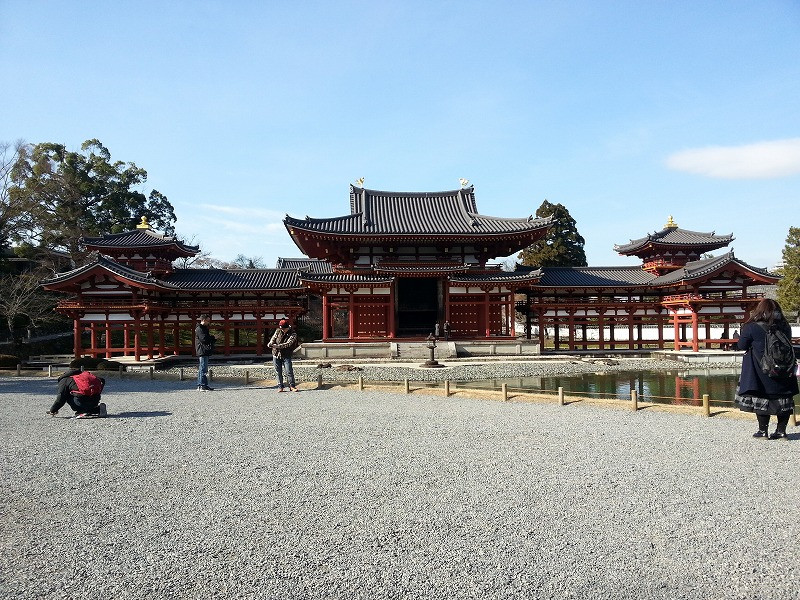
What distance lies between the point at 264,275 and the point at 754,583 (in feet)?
86.4

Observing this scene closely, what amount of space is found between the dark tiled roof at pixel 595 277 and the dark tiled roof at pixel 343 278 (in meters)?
8.70

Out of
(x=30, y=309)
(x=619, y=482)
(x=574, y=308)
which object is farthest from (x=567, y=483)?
(x=30, y=309)

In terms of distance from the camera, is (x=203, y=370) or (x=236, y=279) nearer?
(x=203, y=370)

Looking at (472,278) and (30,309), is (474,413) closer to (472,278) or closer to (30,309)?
(472,278)

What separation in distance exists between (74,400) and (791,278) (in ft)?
141

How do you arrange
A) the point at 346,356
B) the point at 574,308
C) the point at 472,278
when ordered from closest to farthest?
the point at 346,356 → the point at 472,278 → the point at 574,308

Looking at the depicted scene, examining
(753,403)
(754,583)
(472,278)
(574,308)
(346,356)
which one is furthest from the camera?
(574,308)

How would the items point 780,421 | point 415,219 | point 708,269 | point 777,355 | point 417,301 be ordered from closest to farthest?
point 777,355
point 780,421
point 708,269
point 415,219
point 417,301

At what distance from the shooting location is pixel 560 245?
3828 centimetres

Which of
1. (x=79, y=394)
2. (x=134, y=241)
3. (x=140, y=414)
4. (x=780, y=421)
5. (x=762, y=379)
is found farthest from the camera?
(x=134, y=241)

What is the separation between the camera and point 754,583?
361 cm

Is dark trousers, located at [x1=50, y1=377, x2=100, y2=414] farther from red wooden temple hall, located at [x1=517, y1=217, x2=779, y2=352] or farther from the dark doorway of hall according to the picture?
red wooden temple hall, located at [x1=517, y1=217, x2=779, y2=352]

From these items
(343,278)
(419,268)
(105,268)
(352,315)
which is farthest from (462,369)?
(105,268)

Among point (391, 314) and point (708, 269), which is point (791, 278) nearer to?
point (708, 269)
